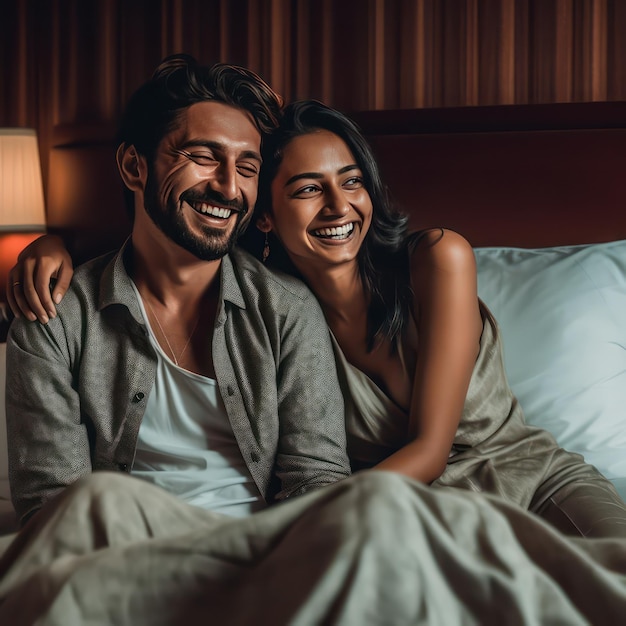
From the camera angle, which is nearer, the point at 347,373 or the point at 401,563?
the point at 401,563

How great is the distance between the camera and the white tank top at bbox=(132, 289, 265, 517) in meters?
1.59

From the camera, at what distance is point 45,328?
61.9 inches

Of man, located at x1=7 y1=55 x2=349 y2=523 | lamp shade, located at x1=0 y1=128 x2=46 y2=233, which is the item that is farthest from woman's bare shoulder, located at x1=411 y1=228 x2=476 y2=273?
lamp shade, located at x1=0 y1=128 x2=46 y2=233

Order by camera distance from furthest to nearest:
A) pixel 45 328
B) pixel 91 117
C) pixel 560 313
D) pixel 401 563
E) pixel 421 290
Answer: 1. pixel 91 117
2. pixel 560 313
3. pixel 421 290
4. pixel 45 328
5. pixel 401 563

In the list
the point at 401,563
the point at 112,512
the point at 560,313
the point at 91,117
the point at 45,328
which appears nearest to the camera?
the point at 401,563

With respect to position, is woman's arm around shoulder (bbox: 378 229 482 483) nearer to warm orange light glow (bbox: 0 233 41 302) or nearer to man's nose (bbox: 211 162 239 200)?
man's nose (bbox: 211 162 239 200)

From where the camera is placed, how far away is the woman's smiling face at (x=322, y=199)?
1689 mm

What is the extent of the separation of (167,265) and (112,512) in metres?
0.81

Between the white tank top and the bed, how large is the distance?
0.36 meters

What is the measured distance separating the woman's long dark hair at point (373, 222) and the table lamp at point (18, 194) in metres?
1.18

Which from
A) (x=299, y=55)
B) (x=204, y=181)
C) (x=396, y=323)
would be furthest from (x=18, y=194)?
(x=396, y=323)

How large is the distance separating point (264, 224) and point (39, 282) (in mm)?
494

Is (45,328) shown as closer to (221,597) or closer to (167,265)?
(167,265)

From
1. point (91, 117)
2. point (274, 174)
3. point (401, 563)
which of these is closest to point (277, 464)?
Answer: point (274, 174)
